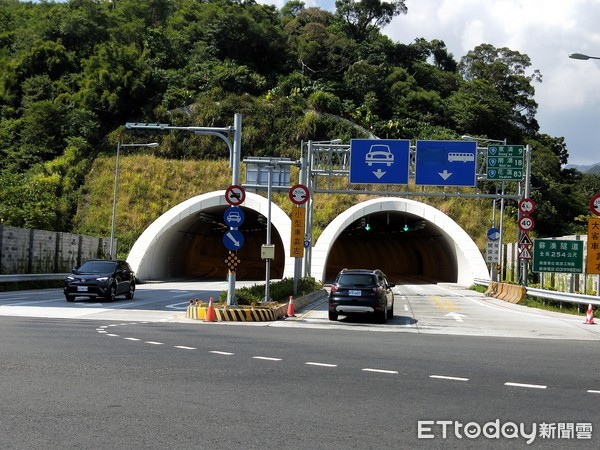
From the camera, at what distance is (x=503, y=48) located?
325ft

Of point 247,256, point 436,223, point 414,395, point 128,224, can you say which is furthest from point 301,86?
point 414,395

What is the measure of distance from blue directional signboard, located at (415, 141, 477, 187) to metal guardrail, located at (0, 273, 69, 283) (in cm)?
1951

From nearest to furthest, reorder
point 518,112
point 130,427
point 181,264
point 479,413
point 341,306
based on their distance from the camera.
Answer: point 130,427
point 479,413
point 341,306
point 181,264
point 518,112

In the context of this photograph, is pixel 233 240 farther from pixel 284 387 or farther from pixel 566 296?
pixel 566 296

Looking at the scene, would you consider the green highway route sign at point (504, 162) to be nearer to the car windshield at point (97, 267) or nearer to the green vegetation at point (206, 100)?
the car windshield at point (97, 267)

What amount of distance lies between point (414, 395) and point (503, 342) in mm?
7880

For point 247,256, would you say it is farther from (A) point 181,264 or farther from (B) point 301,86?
(B) point 301,86

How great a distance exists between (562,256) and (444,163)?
8.14 m

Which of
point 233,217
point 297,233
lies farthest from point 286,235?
point 233,217

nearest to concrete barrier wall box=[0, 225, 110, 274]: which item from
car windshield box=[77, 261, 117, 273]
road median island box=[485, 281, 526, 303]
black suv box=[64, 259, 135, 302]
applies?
car windshield box=[77, 261, 117, 273]

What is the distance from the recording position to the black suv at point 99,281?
2708 cm

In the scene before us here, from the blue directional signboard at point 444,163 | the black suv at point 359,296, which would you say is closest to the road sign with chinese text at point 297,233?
the blue directional signboard at point 444,163

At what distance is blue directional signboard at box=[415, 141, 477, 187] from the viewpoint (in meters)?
36.2

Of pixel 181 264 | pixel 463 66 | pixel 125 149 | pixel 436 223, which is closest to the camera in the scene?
pixel 436 223
